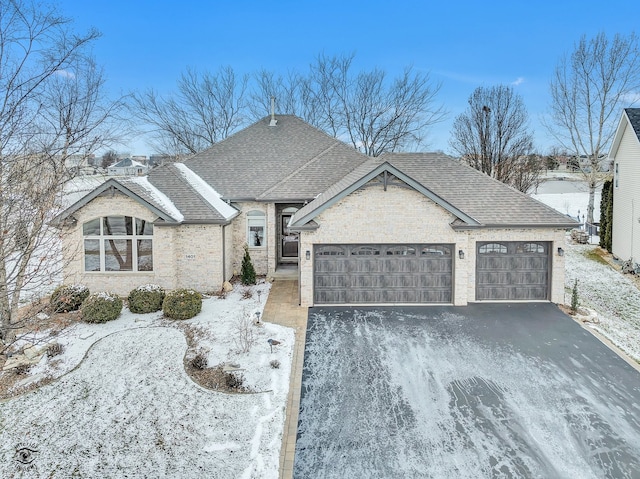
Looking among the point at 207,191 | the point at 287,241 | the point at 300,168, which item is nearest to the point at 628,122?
the point at 300,168

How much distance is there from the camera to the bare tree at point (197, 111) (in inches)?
1353

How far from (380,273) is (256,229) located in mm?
6986

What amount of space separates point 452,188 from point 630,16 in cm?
1852

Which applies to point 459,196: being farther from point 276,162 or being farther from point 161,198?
point 161,198

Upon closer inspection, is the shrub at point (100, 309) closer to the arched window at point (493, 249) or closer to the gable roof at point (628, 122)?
the arched window at point (493, 249)

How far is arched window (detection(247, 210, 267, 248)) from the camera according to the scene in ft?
64.0

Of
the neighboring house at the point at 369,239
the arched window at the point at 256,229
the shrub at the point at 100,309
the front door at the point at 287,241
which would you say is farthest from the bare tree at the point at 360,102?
the shrub at the point at 100,309

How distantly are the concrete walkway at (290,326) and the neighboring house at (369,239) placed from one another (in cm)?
101

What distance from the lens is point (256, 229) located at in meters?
19.6

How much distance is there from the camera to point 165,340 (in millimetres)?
11914

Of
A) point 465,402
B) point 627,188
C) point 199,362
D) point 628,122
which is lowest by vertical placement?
point 465,402

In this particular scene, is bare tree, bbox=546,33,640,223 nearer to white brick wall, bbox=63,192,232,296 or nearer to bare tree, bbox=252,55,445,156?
bare tree, bbox=252,55,445,156

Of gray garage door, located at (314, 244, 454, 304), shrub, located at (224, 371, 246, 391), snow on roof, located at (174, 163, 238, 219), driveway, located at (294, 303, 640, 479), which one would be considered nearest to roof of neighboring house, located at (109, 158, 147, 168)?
snow on roof, located at (174, 163, 238, 219)

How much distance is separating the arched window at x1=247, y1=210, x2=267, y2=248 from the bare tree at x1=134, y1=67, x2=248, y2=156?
1905 cm
